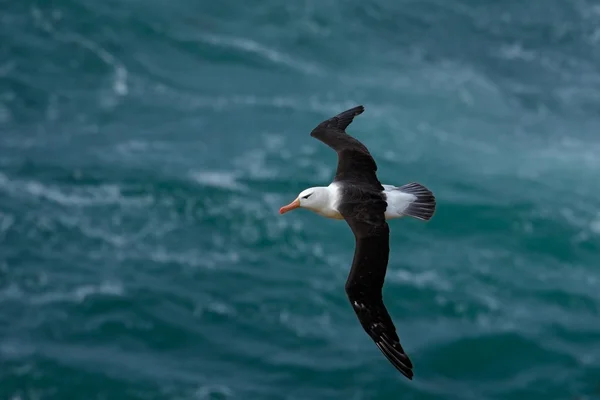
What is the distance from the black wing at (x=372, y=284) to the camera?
516 inches

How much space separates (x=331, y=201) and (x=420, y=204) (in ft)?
4.57

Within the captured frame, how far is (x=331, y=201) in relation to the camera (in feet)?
47.1

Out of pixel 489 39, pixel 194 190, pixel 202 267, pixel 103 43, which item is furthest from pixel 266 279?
pixel 489 39

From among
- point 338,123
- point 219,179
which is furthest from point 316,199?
point 219,179

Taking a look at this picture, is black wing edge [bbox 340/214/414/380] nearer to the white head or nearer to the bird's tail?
the white head

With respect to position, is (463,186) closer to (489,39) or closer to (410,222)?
(410,222)

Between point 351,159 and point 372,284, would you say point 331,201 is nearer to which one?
point 351,159

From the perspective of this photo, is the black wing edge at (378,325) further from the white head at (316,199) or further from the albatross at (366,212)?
the white head at (316,199)

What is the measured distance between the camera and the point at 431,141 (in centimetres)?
3353

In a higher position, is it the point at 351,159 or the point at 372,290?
the point at 351,159

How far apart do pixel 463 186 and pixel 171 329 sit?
10637 mm

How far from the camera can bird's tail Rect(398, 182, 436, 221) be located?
14867 mm

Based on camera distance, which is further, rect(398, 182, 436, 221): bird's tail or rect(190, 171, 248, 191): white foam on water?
rect(190, 171, 248, 191): white foam on water

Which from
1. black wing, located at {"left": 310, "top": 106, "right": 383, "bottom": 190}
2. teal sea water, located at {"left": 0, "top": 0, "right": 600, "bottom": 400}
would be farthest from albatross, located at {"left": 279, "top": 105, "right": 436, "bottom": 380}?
teal sea water, located at {"left": 0, "top": 0, "right": 600, "bottom": 400}
